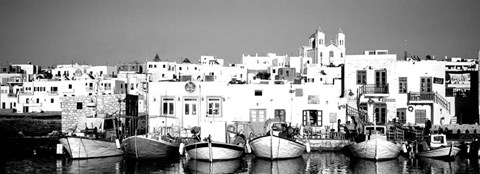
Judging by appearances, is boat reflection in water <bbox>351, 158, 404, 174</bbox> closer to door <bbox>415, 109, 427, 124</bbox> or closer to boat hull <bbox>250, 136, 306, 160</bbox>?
boat hull <bbox>250, 136, 306, 160</bbox>

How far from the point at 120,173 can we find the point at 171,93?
1472 centimetres

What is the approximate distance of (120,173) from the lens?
95.2ft

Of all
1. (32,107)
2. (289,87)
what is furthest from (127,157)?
(32,107)

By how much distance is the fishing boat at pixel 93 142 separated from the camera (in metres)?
34.4

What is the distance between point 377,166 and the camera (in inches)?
1287

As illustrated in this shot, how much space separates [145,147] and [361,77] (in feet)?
66.0

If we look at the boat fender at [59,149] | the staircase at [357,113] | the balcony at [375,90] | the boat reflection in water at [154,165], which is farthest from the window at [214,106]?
the balcony at [375,90]

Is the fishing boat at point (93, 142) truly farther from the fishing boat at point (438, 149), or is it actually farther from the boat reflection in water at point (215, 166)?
the fishing boat at point (438, 149)

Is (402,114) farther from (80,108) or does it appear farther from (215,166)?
(80,108)

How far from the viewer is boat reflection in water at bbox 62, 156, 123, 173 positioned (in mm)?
29859

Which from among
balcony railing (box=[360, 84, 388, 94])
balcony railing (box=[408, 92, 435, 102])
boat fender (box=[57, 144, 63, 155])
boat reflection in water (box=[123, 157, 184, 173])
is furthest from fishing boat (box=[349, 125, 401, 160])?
boat fender (box=[57, 144, 63, 155])

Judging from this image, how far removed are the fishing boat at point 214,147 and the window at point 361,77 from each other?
15779 mm

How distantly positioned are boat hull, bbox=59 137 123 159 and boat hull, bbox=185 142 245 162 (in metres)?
5.37

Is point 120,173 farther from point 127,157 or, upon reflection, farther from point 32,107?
point 32,107
